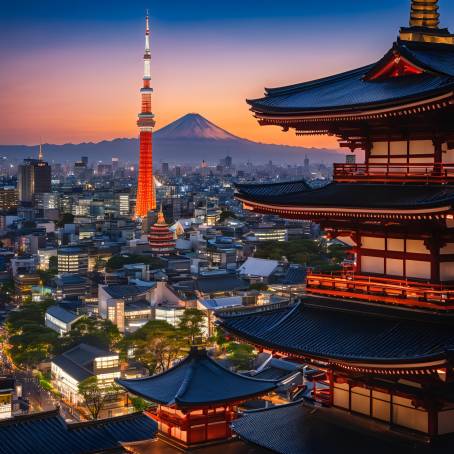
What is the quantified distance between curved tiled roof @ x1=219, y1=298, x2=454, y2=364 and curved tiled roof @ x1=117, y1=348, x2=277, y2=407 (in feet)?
5.97

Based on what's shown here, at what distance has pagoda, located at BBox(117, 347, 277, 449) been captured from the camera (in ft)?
41.1

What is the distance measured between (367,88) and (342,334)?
3.13m

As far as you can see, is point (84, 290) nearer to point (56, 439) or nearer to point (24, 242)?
point (24, 242)

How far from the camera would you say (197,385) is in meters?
13.0

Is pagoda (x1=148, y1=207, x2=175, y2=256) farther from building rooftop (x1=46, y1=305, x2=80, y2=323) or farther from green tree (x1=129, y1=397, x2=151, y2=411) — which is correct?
green tree (x1=129, y1=397, x2=151, y2=411)

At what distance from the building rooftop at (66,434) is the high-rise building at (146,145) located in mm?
80764

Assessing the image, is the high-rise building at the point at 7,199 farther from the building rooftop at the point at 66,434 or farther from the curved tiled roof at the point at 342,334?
the curved tiled roof at the point at 342,334

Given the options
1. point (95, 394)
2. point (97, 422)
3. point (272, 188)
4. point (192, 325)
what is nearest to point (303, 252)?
point (192, 325)

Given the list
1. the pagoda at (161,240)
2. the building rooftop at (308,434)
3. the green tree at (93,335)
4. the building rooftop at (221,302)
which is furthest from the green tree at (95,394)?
the pagoda at (161,240)

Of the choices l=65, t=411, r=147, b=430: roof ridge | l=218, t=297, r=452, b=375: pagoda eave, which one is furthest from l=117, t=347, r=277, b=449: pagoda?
l=65, t=411, r=147, b=430: roof ridge

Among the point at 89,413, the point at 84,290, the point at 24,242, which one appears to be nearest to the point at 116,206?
the point at 24,242

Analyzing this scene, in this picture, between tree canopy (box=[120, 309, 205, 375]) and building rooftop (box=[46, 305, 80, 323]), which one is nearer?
tree canopy (box=[120, 309, 205, 375])

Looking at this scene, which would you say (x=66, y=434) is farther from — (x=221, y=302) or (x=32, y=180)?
(x=32, y=180)

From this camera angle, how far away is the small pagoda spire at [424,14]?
11.0 metres
